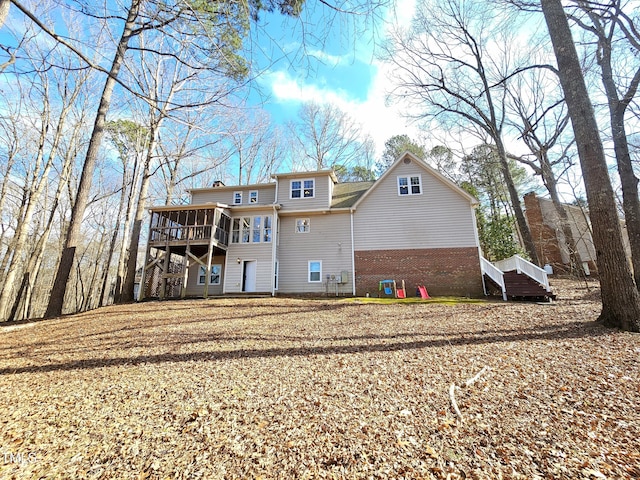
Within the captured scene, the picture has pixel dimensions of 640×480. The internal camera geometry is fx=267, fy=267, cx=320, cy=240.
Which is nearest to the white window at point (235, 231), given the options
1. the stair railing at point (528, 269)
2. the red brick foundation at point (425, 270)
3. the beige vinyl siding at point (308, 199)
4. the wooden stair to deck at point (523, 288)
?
the beige vinyl siding at point (308, 199)

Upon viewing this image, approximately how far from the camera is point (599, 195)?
5441mm

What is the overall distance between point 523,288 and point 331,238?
8.65 meters

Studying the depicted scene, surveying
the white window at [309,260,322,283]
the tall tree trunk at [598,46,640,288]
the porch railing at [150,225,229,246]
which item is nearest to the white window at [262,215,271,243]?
the porch railing at [150,225,229,246]

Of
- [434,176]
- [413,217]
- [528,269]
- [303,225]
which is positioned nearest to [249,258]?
[303,225]

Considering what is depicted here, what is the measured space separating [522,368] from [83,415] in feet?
18.6

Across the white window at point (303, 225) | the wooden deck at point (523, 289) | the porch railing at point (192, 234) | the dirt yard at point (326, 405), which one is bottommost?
the dirt yard at point (326, 405)

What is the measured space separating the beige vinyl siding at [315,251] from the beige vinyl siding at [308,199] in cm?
63

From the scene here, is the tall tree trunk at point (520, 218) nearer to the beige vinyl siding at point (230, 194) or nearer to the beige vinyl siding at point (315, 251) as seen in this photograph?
the beige vinyl siding at point (315, 251)

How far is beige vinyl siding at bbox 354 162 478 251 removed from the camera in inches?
523

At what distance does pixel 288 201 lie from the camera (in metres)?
15.4

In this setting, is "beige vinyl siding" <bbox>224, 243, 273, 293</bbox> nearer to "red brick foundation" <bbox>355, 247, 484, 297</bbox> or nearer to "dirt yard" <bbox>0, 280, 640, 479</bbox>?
"red brick foundation" <bbox>355, 247, 484, 297</bbox>

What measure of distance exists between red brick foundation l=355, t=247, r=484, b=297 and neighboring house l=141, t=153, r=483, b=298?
0.05 metres

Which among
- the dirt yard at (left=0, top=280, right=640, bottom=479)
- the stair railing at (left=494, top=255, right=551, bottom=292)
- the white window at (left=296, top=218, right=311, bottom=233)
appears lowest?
the dirt yard at (left=0, top=280, right=640, bottom=479)

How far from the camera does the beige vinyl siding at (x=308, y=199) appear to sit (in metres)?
15.1
